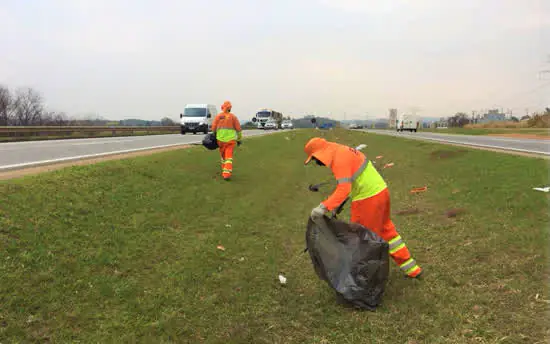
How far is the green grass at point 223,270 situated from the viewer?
3.63m

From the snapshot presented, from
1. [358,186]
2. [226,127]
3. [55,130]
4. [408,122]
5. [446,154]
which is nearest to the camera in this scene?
[358,186]

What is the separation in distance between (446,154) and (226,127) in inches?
377

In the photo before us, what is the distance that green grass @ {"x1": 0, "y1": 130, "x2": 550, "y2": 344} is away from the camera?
Result: 11.9 ft

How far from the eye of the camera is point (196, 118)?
30.0m

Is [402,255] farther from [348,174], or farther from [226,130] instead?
[226,130]

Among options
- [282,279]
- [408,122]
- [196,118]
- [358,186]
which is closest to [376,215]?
[358,186]

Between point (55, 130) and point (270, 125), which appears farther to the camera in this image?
point (270, 125)

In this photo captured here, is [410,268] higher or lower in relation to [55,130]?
lower

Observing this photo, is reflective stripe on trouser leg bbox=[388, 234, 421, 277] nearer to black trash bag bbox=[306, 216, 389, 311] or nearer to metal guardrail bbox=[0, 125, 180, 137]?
black trash bag bbox=[306, 216, 389, 311]

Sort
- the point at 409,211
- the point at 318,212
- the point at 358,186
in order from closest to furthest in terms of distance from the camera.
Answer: the point at 318,212, the point at 358,186, the point at 409,211

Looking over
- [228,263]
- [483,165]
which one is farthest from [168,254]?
[483,165]

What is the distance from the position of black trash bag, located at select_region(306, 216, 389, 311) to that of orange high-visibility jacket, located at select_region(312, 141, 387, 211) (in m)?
0.32

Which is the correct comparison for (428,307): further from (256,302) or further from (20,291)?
(20,291)

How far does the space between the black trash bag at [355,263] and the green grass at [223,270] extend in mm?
203
